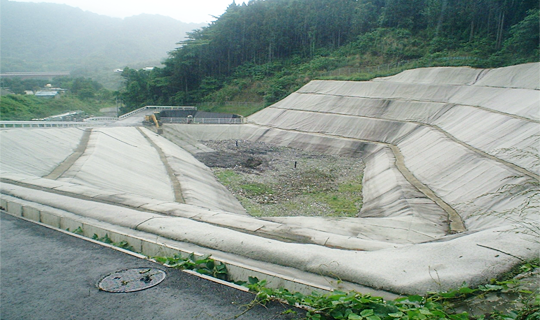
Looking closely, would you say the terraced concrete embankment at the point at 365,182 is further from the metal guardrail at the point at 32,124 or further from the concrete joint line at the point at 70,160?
the metal guardrail at the point at 32,124

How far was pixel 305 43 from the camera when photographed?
65.8 metres

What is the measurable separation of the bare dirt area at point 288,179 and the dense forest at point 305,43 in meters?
17.9

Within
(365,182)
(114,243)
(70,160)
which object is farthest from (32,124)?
(365,182)

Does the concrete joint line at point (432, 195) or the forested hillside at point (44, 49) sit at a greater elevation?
the forested hillside at point (44, 49)

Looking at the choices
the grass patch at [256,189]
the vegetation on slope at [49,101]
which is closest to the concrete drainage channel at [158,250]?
the grass patch at [256,189]

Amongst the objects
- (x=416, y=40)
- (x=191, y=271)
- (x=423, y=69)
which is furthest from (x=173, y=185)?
(x=416, y=40)

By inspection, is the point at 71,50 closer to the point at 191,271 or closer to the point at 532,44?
the point at 532,44

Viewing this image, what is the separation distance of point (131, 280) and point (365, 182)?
18.8 m

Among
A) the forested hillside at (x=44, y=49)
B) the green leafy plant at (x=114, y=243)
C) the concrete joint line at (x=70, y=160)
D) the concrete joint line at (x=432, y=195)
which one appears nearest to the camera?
the green leafy plant at (x=114, y=243)

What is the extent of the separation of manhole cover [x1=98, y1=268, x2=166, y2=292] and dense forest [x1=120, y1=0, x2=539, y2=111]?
40745mm

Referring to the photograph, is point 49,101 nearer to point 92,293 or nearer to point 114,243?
point 114,243

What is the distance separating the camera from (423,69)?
124 ft

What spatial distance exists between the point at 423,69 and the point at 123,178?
105ft

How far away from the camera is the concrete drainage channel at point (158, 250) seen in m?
5.78
